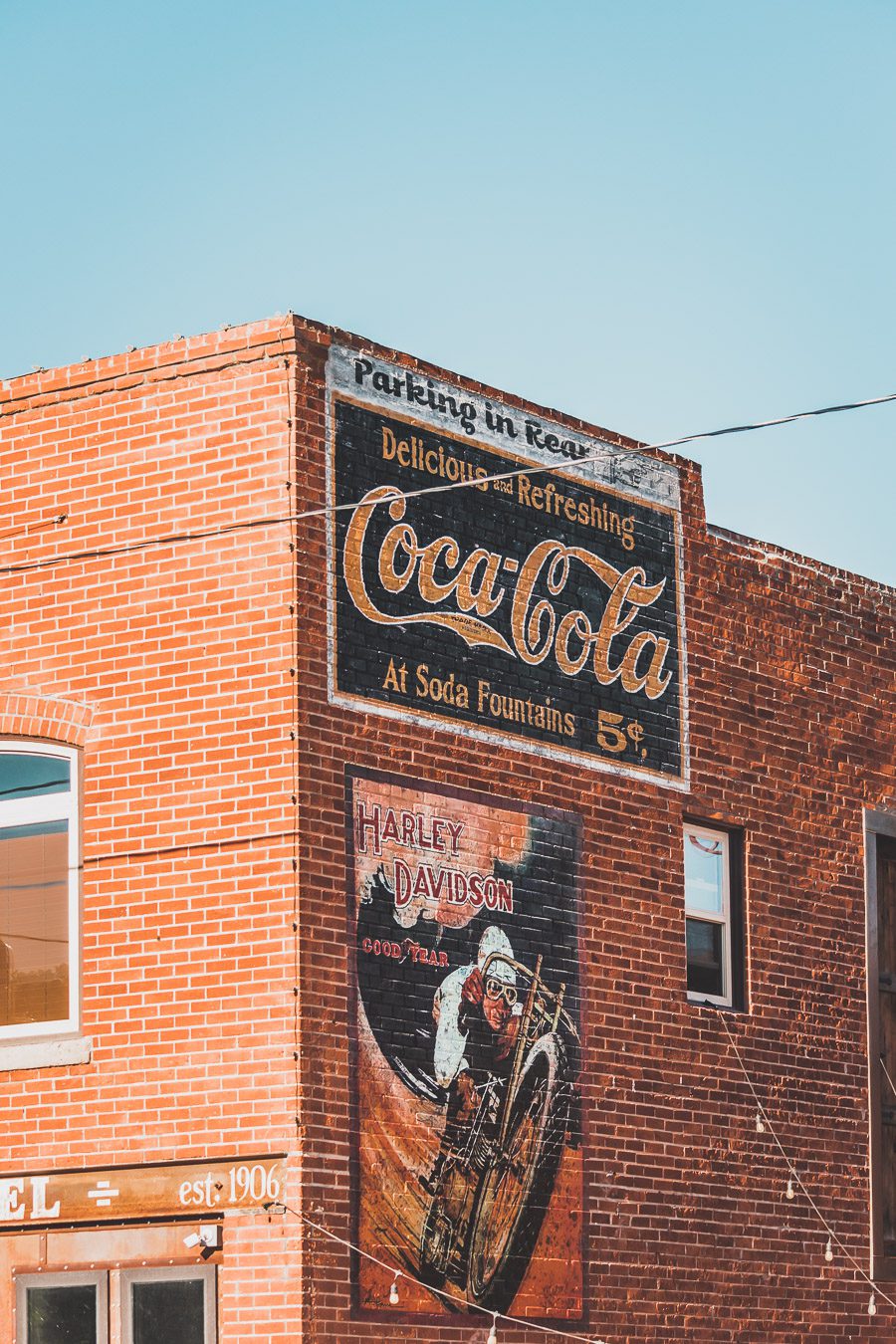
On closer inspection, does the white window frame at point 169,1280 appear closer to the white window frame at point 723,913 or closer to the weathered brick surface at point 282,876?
the weathered brick surface at point 282,876

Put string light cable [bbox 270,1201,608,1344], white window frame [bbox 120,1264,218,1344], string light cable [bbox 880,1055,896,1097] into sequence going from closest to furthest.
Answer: string light cable [bbox 270,1201,608,1344], white window frame [bbox 120,1264,218,1344], string light cable [bbox 880,1055,896,1097]

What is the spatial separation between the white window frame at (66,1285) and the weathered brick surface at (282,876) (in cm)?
72

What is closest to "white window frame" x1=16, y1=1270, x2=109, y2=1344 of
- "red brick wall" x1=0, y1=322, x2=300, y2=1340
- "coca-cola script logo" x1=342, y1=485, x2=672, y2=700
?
"red brick wall" x1=0, y1=322, x2=300, y2=1340

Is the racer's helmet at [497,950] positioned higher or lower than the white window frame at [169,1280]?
higher

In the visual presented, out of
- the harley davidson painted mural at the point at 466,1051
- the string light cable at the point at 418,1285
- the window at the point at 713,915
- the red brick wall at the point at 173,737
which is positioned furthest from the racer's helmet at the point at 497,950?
the window at the point at 713,915

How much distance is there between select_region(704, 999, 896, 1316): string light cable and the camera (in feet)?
59.7

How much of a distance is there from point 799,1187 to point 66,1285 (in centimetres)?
623

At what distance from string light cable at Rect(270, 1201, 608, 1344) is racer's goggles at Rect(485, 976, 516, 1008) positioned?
1.96 meters

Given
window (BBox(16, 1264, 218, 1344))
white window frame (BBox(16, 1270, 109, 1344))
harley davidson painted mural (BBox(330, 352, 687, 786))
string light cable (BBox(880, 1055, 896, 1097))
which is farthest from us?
string light cable (BBox(880, 1055, 896, 1097))

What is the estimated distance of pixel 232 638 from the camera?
15.2m

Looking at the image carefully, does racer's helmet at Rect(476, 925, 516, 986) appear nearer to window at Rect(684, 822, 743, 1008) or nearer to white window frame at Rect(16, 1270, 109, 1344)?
window at Rect(684, 822, 743, 1008)

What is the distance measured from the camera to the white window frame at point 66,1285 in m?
14.9

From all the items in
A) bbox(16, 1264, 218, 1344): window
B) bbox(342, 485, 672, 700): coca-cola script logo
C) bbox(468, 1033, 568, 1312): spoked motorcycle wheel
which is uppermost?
bbox(342, 485, 672, 700): coca-cola script logo

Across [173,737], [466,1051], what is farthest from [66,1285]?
[173,737]
